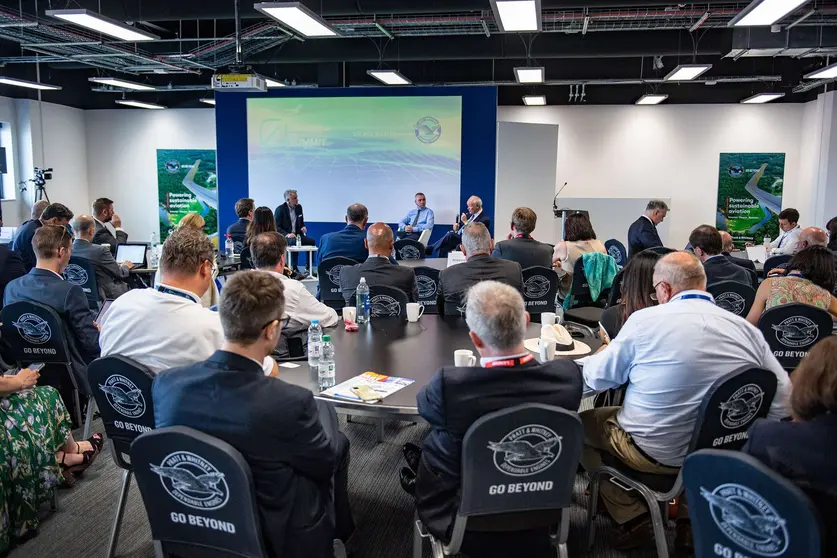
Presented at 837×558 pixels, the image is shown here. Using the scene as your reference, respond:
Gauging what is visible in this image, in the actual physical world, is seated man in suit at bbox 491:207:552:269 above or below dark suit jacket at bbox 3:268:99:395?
above

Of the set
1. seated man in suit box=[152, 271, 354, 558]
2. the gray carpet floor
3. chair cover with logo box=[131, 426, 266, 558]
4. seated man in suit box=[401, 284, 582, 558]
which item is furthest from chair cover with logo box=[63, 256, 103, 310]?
seated man in suit box=[401, 284, 582, 558]

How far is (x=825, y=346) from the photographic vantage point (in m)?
1.79

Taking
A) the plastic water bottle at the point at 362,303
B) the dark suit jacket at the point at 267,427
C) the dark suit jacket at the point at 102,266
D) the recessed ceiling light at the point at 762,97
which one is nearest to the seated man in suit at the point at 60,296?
the plastic water bottle at the point at 362,303

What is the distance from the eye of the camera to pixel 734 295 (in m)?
4.78

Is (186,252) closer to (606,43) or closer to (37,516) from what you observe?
(37,516)

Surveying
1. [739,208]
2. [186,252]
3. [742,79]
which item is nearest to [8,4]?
[186,252]

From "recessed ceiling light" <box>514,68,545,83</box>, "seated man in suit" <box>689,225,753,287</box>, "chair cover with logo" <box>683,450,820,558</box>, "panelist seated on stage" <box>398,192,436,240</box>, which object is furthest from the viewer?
"panelist seated on stage" <box>398,192,436,240</box>

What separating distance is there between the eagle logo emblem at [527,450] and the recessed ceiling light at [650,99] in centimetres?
1103

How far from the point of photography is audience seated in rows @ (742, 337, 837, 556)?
1.69 meters

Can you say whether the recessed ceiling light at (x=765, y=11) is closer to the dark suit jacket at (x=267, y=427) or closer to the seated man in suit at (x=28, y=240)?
the dark suit jacket at (x=267, y=427)

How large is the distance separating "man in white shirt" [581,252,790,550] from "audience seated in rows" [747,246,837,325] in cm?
184

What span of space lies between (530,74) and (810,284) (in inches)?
255

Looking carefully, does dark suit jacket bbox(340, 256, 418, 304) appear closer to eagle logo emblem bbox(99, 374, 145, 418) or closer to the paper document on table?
the paper document on table

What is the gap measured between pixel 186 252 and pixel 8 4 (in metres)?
8.42
